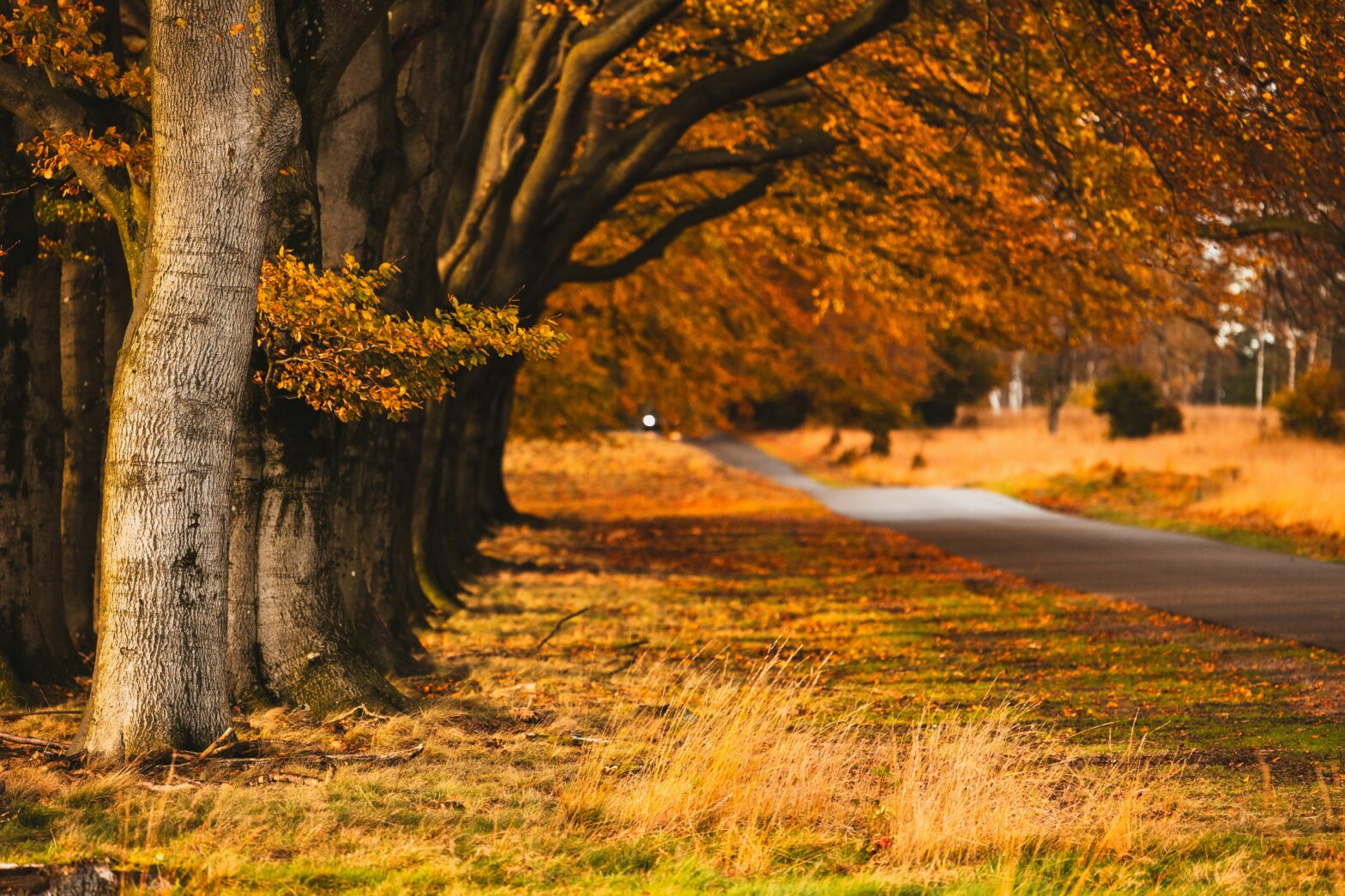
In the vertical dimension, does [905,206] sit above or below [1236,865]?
above

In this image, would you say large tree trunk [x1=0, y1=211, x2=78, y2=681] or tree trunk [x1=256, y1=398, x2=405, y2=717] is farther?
large tree trunk [x1=0, y1=211, x2=78, y2=681]

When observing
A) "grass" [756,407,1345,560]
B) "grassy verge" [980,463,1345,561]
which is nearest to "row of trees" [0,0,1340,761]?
"grassy verge" [980,463,1345,561]

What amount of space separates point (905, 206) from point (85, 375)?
10.4 meters

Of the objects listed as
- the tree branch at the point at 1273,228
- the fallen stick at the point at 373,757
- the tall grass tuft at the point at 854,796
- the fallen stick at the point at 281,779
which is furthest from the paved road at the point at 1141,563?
the fallen stick at the point at 281,779

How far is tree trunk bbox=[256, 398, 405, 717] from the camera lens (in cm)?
855

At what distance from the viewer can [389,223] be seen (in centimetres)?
1085

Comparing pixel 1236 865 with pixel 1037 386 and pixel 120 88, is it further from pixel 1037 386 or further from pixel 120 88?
pixel 1037 386

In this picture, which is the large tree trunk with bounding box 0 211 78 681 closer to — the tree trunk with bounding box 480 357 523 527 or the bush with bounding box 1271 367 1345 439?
the tree trunk with bounding box 480 357 523 527

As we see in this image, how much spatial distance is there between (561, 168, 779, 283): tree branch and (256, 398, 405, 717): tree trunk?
30.9 ft

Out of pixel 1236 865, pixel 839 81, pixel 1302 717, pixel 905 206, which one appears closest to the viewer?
pixel 1236 865

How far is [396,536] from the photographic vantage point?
43.0ft

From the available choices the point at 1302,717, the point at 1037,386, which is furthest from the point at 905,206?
the point at 1037,386

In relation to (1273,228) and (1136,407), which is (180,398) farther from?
(1136,407)

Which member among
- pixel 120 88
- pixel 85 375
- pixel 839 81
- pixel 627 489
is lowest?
pixel 627 489
